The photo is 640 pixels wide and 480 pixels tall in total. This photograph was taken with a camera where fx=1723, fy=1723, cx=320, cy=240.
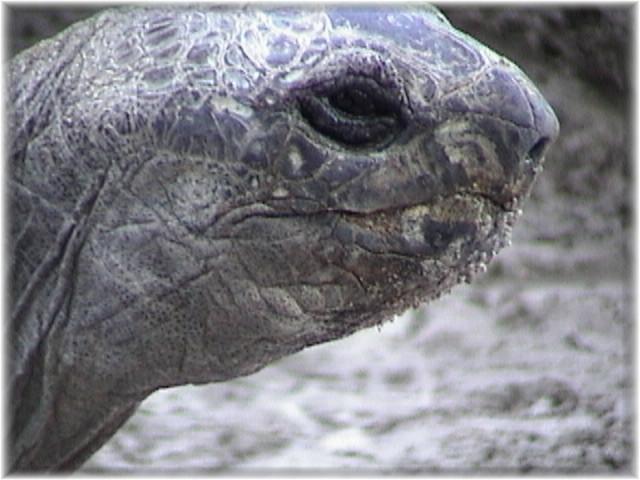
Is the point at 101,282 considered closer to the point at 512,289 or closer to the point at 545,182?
the point at 512,289

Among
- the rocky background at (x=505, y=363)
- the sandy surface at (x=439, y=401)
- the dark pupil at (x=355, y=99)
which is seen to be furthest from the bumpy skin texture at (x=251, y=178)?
the sandy surface at (x=439, y=401)

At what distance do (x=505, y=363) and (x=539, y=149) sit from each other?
3079mm

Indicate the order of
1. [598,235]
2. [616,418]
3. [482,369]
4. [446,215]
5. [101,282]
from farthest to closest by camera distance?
[598,235]
[482,369]
[616,418]
[101,282]
[446,215]

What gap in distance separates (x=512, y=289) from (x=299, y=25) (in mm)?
3879

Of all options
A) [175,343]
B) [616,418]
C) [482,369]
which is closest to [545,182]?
[482,369]

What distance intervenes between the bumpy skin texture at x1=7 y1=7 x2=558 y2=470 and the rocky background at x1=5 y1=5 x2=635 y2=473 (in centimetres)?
118

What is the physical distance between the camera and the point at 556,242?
6.85 metres

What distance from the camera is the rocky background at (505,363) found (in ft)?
15.6

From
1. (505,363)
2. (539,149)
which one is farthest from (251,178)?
(505,363)

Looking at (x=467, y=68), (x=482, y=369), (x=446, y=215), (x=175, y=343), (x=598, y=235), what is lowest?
(x=598, y=235)

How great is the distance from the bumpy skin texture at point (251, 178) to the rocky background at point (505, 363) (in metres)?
1.18

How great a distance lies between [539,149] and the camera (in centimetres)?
267

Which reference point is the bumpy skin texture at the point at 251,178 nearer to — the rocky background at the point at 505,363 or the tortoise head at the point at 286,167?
the tortoise head at the point at 286,167

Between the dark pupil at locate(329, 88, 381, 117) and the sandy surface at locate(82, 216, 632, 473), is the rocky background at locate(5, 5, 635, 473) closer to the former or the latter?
the sandy surface at locate(82, 216, 632, 473)
